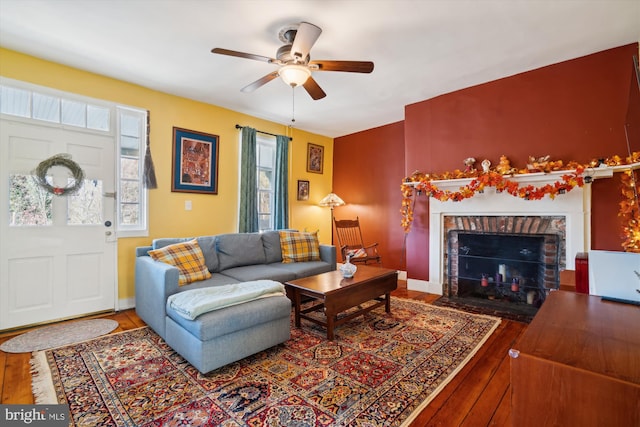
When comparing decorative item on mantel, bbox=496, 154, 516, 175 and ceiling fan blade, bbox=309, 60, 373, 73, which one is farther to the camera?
decorative item on mantel, bbox=496, 154, 516, 175

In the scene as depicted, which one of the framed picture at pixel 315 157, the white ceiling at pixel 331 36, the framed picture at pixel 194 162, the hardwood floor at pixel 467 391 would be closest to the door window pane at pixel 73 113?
the white ceiling at pixel 331 36

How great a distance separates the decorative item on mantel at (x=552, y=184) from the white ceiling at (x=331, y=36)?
1.07 meters

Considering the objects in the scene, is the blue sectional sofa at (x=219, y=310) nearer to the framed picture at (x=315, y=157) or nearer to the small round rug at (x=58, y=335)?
the small round rug at (x=58, y=335)

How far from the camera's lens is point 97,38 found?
2.51 metres

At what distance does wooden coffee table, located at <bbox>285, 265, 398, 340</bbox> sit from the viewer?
253cm

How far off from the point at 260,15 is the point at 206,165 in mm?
2265

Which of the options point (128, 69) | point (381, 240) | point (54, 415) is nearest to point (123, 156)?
point (128, 69)

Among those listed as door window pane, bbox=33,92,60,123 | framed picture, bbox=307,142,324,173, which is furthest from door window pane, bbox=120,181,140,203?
framed picture, bbox=307,142,324,173

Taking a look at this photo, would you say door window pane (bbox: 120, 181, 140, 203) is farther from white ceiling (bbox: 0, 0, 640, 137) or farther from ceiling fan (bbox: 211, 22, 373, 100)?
ceiling fan (bbox: 211, 22, 373, 100)

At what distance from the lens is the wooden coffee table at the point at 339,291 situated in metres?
2.53

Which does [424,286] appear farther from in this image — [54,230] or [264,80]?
[54,230]

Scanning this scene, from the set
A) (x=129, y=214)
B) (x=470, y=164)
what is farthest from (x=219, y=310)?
(x=470, y=164)

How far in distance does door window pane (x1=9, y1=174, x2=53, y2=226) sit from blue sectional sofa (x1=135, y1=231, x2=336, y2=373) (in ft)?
3.02

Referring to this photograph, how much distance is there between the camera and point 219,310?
6.81ft
